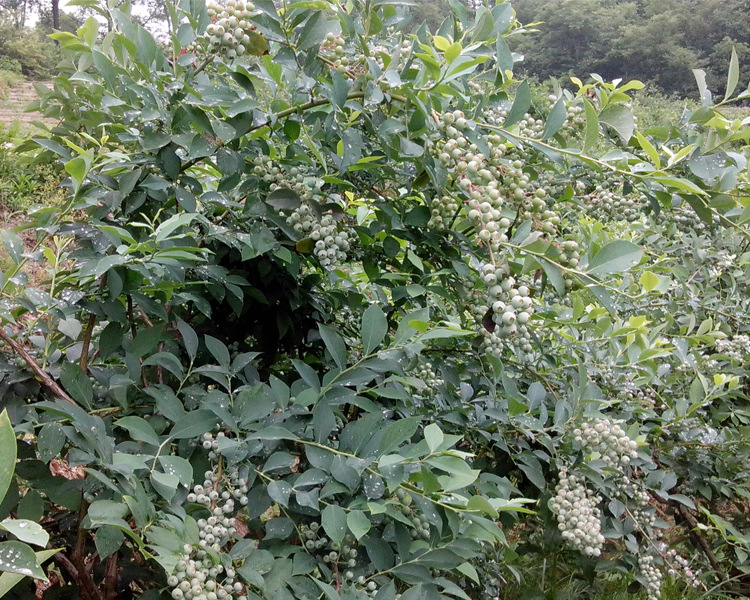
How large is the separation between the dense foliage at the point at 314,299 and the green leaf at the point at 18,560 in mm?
198

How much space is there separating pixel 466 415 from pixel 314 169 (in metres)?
0.57

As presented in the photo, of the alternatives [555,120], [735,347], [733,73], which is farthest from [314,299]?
[735,347]

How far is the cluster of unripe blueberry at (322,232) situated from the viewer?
→ 1.00 meters

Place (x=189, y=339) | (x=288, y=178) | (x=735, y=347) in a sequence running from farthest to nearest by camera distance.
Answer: (x=735, y=347), (x=288, y=178), (x=189, y=339)

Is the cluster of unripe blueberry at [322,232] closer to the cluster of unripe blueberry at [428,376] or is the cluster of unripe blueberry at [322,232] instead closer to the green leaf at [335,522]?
the cluster of unripe blueberry at [428,376]

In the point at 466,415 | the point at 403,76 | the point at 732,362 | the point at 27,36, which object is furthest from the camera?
the point at 27,36

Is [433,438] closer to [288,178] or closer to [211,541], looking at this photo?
[211,541]

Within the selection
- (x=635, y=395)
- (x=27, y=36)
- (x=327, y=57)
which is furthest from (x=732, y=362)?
(x=27, y=36)

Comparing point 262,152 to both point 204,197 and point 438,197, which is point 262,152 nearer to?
point 204,197

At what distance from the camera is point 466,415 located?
1.20m

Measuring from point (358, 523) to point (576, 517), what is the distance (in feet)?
1.94

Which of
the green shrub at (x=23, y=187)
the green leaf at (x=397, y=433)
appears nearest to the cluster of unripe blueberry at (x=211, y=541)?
the green leaf at (x=397, y=433)

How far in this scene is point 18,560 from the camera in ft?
1.41

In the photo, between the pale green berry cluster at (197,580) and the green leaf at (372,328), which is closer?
the pale green berry cluster at (197,580)
